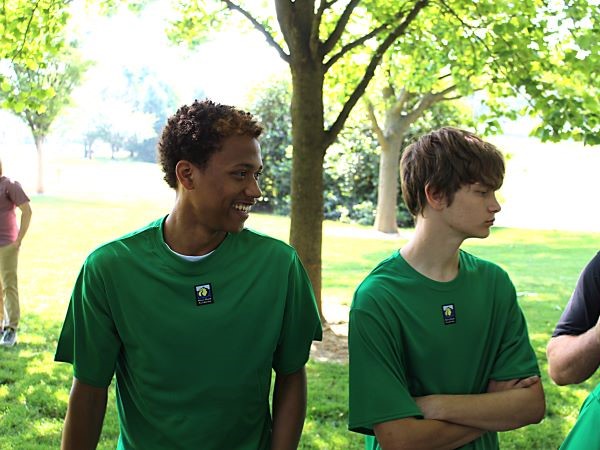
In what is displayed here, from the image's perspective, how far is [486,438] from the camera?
2613 mm

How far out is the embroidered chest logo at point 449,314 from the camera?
2545 millimetres

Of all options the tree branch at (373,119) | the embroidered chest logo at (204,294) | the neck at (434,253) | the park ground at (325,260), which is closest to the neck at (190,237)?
the embroidered chest logo at (204,294)

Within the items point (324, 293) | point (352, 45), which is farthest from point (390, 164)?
point (352, 45)

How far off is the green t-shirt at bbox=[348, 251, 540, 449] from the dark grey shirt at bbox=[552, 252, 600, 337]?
7.1 inches

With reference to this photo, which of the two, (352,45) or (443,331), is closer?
(443,331)

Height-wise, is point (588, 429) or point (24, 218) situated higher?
point (588, 429)

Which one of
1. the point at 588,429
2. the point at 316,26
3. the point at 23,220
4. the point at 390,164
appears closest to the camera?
the point at 588,429

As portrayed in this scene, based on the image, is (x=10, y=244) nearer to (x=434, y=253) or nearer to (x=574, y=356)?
(x=434, y=253)

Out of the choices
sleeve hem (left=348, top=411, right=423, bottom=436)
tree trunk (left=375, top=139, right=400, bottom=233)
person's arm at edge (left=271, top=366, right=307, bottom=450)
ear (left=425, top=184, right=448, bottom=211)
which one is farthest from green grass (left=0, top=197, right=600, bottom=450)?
ear (left=425, top=184, right=448, bottom=211)

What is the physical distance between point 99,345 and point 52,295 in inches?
Answer: 375

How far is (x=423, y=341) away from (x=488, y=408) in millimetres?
294

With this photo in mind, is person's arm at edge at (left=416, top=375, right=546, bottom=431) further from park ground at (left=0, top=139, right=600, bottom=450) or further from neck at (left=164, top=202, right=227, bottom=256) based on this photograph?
park ground at (left=0, top=139, right=600, bottom=450)

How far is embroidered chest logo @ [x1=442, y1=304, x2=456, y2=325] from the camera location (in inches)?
100

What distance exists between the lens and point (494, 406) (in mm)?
2484
